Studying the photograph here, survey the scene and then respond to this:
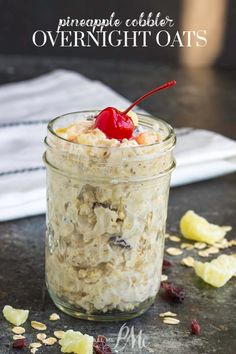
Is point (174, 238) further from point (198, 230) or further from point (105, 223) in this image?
point (105, 223)

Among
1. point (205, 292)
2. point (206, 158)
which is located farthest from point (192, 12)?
point (205, 292)

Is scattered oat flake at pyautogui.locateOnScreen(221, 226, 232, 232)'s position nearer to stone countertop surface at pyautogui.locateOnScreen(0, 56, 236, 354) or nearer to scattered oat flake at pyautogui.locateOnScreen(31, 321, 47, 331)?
stone countertop surface at pyautogui.locateOnScreen(0, 56, 236, 354)

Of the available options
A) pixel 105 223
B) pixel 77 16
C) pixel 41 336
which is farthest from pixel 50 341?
pixel 77 16

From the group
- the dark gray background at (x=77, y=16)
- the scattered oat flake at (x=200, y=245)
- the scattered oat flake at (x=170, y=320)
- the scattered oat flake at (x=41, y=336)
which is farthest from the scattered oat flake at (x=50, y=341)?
the dark gray background at (x=77, y=16)

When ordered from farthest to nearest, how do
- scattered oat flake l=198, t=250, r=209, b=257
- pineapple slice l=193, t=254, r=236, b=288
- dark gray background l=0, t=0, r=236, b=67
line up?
dark gray background l=0, t=0, r=236, b=67 → scattered oat flake l=198, t=250, r=209, b=257 → pineapple slice l=193, t=254, r=236, b=288

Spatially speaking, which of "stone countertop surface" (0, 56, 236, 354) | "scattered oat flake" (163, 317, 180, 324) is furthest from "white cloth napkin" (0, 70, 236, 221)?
"scattered oat flake" (163, 317, 180, 324)

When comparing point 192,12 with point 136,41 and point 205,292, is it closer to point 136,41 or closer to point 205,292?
point 136,41
